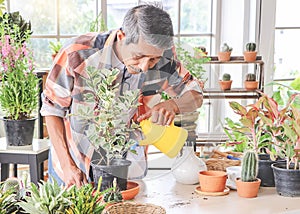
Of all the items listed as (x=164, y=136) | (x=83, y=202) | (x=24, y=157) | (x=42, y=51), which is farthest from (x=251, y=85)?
(x=83, y=202)

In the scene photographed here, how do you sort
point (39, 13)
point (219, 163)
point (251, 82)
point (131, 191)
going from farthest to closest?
point (39, 13), point (251, 82), point (219, 163), point (131, 191)

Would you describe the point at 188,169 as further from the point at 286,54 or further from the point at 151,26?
the point at 286,54

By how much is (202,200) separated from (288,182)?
14.2 inches

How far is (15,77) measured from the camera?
3.03 m

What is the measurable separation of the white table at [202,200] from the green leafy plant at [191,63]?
413 mm

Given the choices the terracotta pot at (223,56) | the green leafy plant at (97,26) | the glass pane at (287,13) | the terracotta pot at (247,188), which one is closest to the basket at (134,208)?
the terracotta pot at (247,188)

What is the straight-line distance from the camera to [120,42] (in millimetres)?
1995

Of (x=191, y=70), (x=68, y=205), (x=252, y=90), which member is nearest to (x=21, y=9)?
(x=252, y=90)

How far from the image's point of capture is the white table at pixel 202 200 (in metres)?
2.04

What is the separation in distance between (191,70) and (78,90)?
0.47m

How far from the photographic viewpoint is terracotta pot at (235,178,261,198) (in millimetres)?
2177

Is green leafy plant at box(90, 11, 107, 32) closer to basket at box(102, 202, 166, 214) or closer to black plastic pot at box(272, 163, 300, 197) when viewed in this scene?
black plastic pot at box(272, 163, 300, 197)

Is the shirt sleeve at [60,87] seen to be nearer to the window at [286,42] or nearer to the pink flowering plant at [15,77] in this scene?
the pink flowering plant at [15,77]

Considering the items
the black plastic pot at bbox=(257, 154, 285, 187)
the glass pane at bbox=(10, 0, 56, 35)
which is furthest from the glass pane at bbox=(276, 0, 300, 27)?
the black plastic pot at bbox=(257, 154, 285, 187)
